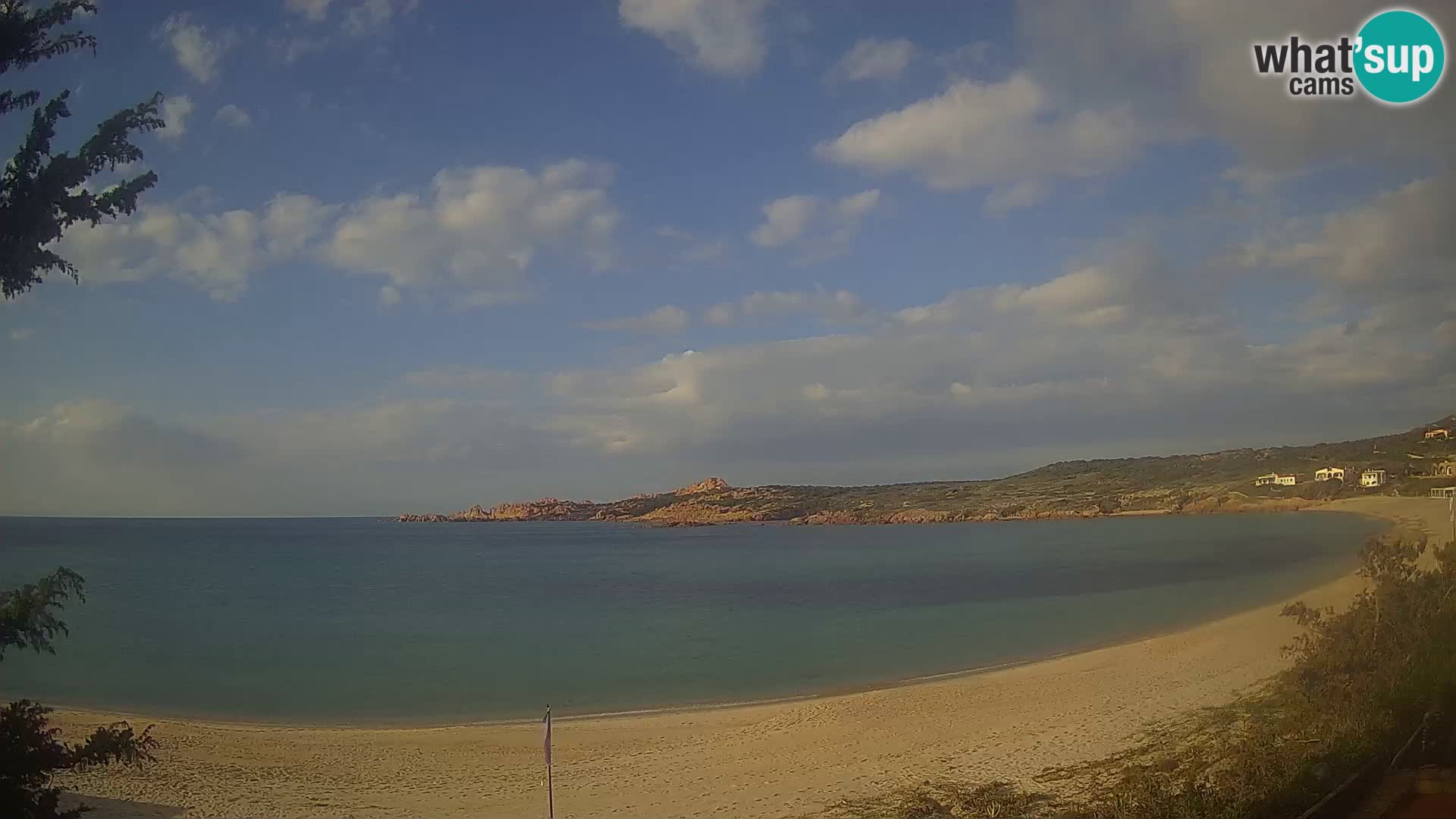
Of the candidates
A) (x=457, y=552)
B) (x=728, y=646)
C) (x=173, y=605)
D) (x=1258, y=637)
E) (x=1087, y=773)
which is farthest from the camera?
(x=457, y=552)

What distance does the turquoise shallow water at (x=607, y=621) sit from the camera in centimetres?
1595

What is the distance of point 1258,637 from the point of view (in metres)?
9.64

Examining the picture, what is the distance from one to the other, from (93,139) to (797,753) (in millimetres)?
9201

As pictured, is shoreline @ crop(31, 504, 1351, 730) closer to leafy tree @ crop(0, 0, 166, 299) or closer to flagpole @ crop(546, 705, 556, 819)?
flagpole @ crop(546, 705, 556, 819)

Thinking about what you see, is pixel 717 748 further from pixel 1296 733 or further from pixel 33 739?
pixel 33 739

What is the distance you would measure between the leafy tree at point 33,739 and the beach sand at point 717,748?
12.8ft

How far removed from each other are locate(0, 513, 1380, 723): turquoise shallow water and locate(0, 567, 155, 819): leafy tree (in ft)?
15.1

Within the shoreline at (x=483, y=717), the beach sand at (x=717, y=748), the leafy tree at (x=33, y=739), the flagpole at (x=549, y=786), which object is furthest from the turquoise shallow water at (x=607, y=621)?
the flagpole at (x=549, y=786)

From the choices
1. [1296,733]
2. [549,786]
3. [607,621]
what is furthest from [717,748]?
[607,621]

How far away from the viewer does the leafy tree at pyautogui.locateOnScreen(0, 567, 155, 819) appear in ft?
15.0

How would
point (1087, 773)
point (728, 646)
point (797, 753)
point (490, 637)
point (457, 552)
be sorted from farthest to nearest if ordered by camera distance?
1. point (457, 552)
2. point (490, 637)
3. point (728, 646)
4. point (797, 753)
5. point (1087, 773)

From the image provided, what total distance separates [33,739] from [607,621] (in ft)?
77.1

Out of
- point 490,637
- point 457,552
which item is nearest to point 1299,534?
point 490,637

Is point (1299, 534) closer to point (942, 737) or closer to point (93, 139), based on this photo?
point (942, 737)
